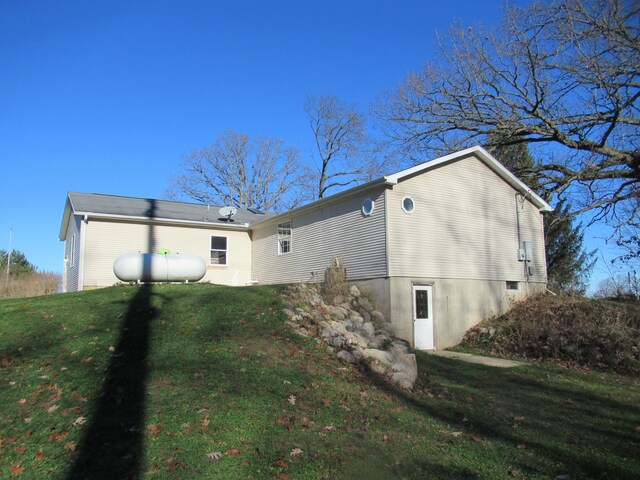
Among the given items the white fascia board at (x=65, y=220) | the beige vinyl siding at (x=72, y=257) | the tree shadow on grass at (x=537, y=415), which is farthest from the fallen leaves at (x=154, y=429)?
the white fascia board at (x=65, y=220)

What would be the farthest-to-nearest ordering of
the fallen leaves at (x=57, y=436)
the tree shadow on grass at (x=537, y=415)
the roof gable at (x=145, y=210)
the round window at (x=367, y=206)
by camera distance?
the roof gable at (x=145, y=210) → the round window at (x=367, y=206) → the tree shadow on grass at (x=537, y=415) → the fallen leaves at (x=57, y=436)

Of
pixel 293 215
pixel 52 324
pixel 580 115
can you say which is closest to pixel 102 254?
pixel 293 215

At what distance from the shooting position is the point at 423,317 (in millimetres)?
14406

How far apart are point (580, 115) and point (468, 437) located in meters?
13.8

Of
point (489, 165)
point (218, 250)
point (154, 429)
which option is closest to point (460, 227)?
point (489, 165)

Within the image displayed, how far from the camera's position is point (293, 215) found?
18.0 m

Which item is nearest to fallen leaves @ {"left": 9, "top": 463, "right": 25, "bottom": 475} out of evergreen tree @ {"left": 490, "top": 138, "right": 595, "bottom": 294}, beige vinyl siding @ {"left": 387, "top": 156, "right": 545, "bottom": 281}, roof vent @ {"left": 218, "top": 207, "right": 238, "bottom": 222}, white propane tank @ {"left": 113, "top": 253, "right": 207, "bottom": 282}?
beige vinyl siding @ {"left": 387, "top": 156, "right": 545, "bottom": 281}

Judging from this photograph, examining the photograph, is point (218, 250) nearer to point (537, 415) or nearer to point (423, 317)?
point (423, 317)

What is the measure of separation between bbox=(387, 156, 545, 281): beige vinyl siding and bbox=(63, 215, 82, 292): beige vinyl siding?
11881 mm

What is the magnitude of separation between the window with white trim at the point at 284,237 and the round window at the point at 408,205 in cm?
535

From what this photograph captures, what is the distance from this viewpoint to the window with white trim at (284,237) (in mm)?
18359

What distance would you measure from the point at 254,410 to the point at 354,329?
544 cm

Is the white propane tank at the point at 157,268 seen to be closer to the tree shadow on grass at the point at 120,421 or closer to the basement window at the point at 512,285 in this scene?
the tree shadow on grass at the point at 120,421

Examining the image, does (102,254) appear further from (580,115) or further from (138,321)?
(580,115)
